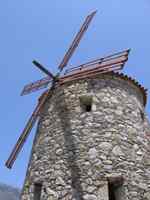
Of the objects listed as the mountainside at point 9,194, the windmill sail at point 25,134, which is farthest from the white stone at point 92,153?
the mountainside at point 9,194

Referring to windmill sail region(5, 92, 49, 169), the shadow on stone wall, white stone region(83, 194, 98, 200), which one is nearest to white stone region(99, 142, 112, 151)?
the shadow on stone wall

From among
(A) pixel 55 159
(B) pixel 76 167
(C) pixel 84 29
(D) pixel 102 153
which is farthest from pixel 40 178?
(C) pixel 84 29

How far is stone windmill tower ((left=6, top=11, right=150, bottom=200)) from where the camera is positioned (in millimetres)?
7434

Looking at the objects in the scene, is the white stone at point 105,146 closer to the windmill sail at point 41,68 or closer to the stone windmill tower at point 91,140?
the stone windmill tower at point 91,140

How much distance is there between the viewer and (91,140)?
8102mm

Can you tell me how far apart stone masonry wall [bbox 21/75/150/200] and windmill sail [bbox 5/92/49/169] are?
25cm

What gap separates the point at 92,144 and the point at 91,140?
0.14 metres

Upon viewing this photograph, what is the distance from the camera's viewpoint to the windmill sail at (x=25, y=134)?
33.1ft

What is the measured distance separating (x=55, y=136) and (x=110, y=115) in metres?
1.81

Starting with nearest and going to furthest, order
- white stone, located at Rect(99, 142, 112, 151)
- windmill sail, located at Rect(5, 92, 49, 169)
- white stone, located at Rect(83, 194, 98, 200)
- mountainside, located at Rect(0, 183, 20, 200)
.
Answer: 1. white stone, located at Rect(83, 194, 98, 200)
2. white stone, located at Rect(99, 142, 112, 151)
3. windmill sail, located at Rect(5, 92, 49, 169)
4. mountainside, located at Rect(0, 183, 20, 200)

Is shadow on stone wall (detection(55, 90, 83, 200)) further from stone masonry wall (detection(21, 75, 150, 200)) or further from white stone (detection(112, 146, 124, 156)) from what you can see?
white stone (detection(112, 146, 124, 156))

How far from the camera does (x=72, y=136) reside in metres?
8.35

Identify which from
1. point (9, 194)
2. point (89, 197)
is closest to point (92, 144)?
point (89, 197)

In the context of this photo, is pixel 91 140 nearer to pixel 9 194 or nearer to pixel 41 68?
pixel 41 68
